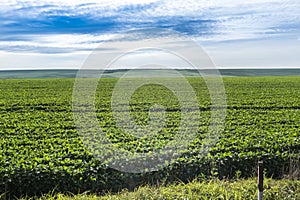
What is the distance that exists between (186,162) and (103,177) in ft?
5.13

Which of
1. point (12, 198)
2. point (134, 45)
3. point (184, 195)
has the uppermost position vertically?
point (134, 45)

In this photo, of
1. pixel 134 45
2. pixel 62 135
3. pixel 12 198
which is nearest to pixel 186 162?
pixel 134 45

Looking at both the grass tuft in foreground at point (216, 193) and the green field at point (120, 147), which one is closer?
the grass tuft in foreground at point (216, 193)

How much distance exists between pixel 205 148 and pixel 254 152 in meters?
1.01

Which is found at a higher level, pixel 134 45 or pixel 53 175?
pixel 134 45

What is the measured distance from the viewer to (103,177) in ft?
23.0

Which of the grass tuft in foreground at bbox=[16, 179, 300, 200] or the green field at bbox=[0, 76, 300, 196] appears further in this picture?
the green field at bbox=[0, 76, 300, 196]

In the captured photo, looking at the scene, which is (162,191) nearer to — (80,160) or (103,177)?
(103,177)

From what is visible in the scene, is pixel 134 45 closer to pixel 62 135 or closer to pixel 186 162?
pixel 186 162

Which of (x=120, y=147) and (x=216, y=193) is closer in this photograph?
(x=216, y=193)

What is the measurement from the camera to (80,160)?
7.49m

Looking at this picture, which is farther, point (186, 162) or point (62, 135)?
point (62, 135)

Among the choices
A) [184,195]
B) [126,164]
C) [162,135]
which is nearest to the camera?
[184,195]

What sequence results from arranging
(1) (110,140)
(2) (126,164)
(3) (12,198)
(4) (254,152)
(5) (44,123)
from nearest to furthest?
(3) (12,198)
(2) (126,164)
(4) (254,152)
(1) (110,140)
(5) (44,123)
